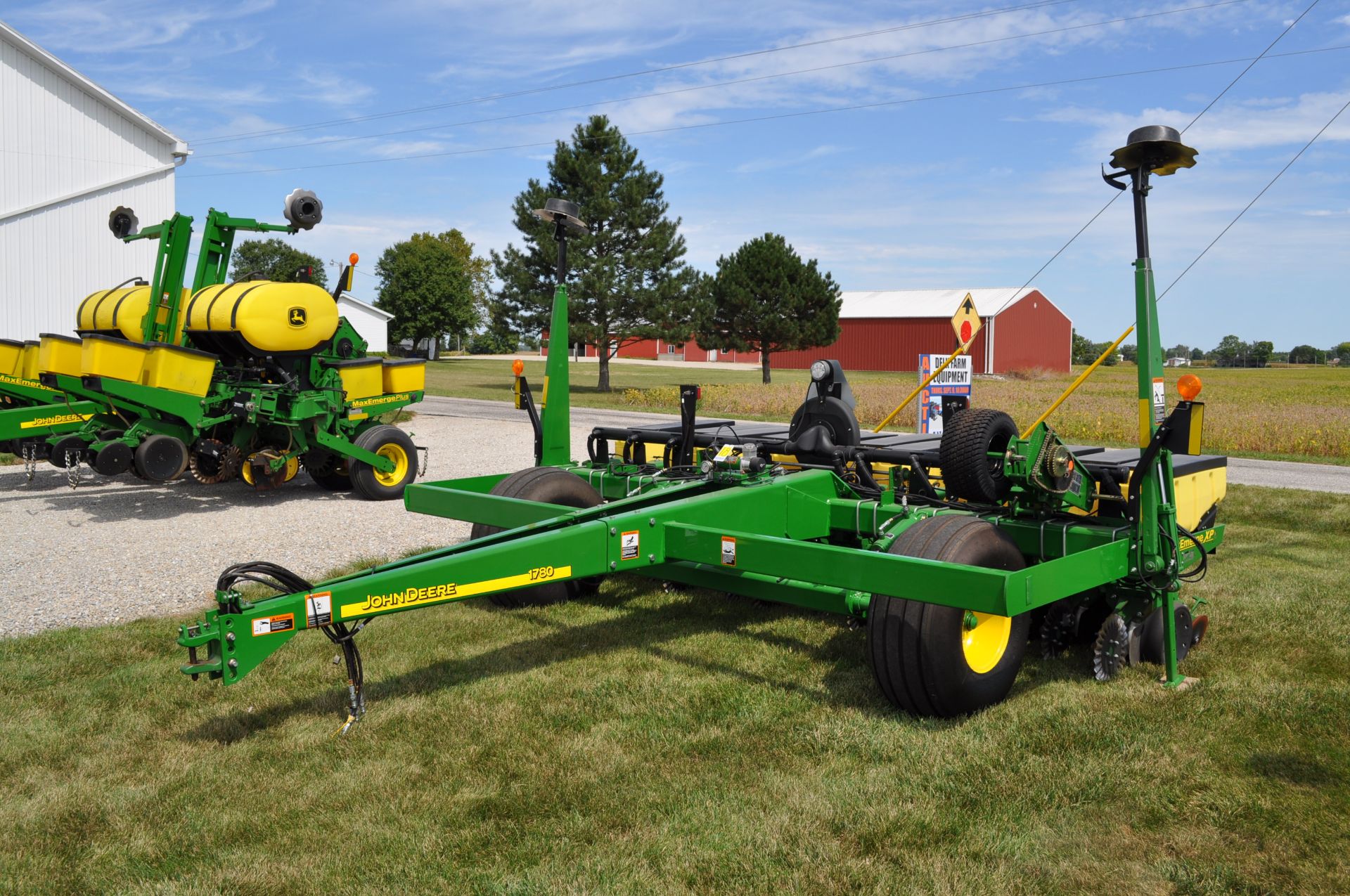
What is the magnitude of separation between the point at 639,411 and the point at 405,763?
22.7 metres

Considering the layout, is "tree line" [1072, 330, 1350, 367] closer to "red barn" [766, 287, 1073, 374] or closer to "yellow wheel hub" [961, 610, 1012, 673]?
"red barn" [766, 287, 1073, 374]

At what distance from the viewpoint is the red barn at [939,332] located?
196 ft

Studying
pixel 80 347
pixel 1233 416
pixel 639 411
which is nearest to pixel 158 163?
pixel 639 411

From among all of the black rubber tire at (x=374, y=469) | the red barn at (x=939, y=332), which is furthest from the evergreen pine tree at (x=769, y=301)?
the black rubber tire at (x=374, y=469)

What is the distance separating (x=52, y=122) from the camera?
2048 centimetres

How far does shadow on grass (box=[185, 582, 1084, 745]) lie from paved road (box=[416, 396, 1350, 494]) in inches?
346

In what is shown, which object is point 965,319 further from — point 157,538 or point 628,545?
point 157,538

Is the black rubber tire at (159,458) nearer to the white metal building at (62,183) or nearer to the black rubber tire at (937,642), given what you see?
the black rubber tire at (937,642)

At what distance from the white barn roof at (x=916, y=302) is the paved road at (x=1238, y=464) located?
122 feet

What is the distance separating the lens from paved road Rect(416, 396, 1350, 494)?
13594 mm

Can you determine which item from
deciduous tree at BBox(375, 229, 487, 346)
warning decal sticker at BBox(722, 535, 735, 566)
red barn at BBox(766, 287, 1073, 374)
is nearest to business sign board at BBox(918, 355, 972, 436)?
warning decal sticker at BBox(722, 535, 735, 566)

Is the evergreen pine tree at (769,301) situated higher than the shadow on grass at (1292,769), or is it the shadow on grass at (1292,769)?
the evergreen pine tree at (769,301)

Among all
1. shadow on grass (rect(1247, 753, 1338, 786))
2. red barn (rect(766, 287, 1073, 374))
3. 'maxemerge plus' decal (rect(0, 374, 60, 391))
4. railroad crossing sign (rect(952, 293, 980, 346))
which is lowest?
shadow on grass (rect(1247, 753, 1338, 786))

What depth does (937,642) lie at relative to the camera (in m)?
4.53
